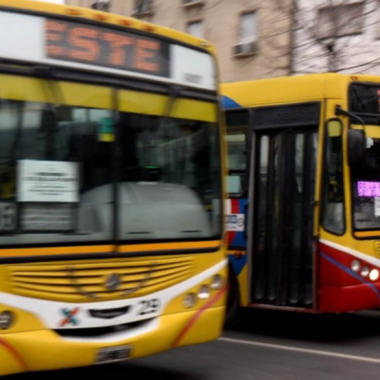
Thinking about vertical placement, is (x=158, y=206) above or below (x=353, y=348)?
above

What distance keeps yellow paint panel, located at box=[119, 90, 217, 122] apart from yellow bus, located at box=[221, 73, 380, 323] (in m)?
2.15

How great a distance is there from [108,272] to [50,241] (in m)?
0.50

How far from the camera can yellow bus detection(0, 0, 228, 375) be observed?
563cm

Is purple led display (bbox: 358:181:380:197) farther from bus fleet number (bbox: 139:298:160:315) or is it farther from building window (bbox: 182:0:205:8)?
building window (bbox: 182:0:205:8)

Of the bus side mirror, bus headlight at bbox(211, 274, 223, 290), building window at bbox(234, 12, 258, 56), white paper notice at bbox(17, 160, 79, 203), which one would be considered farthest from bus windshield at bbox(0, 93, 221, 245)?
building window at bbox(234, 12, 258, 56)

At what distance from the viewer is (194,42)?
695 centimetres

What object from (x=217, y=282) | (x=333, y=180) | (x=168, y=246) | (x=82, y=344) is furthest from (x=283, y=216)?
(x=82, y=344)

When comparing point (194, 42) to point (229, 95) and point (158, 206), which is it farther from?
point (229, 95)

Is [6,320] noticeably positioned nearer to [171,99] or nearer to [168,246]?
[168,246]

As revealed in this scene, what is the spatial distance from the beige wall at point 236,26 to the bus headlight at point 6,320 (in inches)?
694

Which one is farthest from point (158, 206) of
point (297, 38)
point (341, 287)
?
point (297, 38)

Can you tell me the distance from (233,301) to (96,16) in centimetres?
420

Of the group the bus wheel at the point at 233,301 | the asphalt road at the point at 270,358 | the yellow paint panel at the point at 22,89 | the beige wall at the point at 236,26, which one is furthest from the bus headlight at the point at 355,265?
the beige wall at the point at 236,26

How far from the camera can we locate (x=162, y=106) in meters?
6.57
